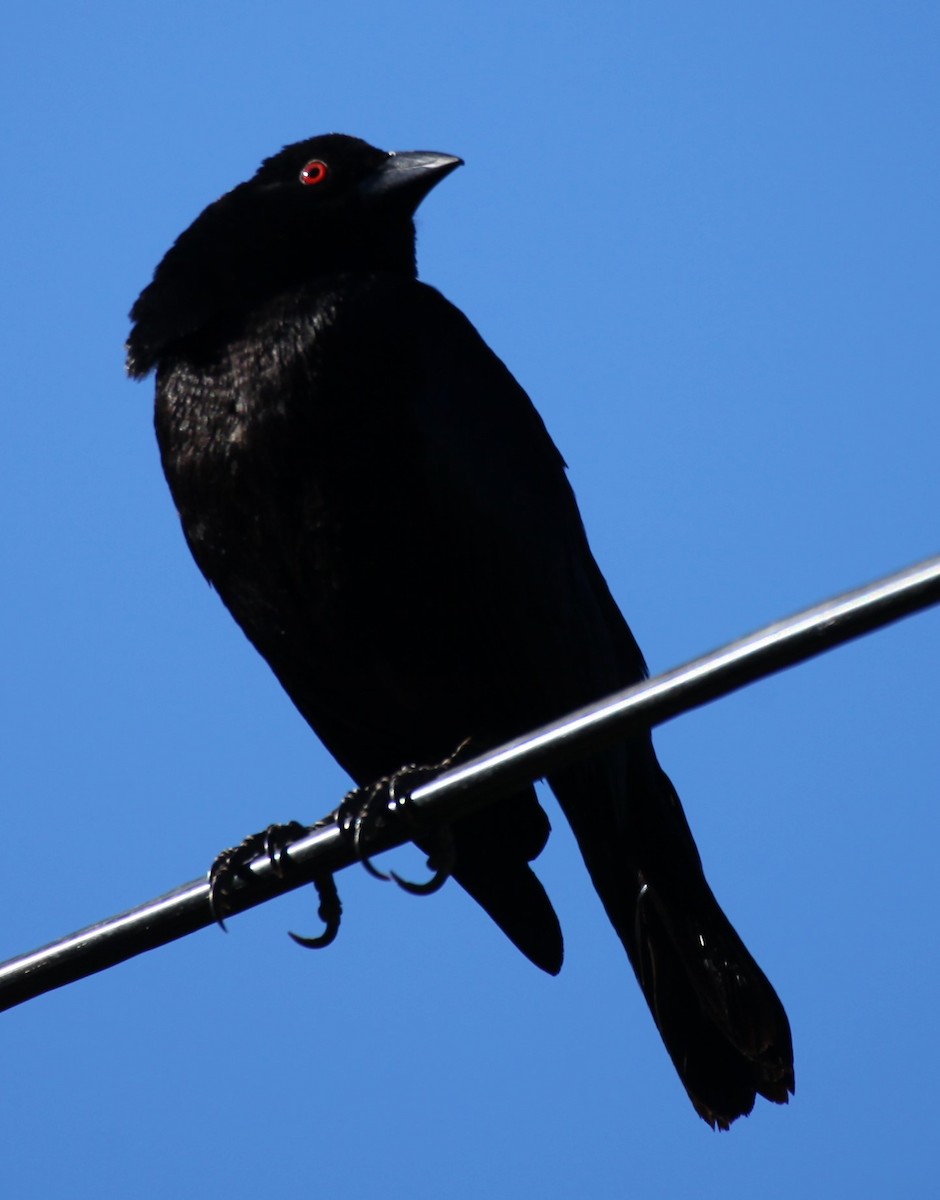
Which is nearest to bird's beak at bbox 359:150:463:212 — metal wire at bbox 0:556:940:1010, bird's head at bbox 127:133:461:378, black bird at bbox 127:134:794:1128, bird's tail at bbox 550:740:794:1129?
bird's head at bbox 127:133:461:378

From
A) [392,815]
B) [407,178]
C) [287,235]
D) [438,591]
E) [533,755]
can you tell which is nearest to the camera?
[533,755]

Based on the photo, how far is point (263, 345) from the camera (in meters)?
5.00

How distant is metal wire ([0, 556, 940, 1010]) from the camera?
8.00 ft

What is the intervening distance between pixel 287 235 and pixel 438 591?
148 centimetres

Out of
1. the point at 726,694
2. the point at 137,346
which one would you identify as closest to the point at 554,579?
the point at 137,346

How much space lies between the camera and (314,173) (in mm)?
5816

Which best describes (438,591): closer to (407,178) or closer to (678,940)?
(678,940)

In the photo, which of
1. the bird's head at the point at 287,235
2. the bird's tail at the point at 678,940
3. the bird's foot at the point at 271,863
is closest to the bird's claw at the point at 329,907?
the bird's foot at the point at 271,863

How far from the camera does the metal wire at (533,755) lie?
8.00 feet

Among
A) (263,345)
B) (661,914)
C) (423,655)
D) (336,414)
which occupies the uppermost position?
(263,345)

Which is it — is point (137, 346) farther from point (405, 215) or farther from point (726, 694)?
point (726, 694)

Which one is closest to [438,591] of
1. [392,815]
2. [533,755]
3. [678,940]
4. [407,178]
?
[392,815]

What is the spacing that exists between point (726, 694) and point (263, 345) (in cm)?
273

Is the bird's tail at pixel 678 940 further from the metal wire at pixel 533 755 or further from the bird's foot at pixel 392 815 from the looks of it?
the metal wire at pixel 533 755
